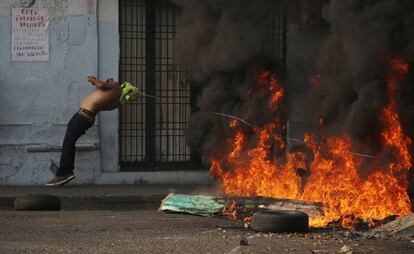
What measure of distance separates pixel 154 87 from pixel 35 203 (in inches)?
144

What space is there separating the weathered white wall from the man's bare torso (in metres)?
0.80

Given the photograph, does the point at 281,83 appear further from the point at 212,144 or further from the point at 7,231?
the point at 7,231

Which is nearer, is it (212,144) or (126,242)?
(126,242)

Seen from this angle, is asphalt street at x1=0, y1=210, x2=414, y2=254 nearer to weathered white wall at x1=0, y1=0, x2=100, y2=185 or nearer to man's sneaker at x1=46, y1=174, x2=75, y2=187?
man's sneaker at x1=46, y1=174, x2=75, y2=187

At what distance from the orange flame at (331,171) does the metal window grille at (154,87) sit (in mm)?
2014

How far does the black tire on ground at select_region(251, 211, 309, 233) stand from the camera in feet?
28.1

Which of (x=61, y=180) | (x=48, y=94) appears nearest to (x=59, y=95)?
(x=48, y=94)

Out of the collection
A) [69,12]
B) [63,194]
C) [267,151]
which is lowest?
[63,194]

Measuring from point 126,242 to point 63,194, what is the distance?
13.2ft

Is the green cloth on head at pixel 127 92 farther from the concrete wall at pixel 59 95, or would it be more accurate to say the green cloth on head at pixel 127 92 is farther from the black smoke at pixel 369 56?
the black smoke at pixel 369 56

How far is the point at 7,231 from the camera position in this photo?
8711 mm

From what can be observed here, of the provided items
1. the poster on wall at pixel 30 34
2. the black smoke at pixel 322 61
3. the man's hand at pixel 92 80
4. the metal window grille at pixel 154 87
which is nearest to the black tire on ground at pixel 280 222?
the black smoke at pixel 322 61

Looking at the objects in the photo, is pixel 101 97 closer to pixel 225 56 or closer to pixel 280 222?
pixel 225 56

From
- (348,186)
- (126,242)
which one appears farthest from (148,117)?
(126,242)
